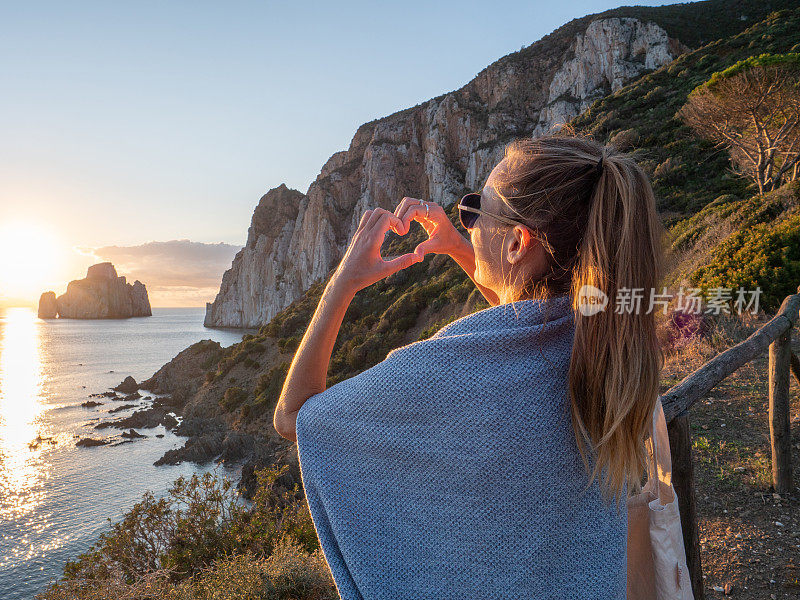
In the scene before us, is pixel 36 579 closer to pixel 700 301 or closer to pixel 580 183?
pixel 580 183

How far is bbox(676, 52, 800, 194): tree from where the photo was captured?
1491 centimetres

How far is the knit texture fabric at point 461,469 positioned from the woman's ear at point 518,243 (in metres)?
0.16

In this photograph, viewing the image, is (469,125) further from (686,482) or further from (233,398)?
(686,482)

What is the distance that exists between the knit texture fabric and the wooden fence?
1663 mm

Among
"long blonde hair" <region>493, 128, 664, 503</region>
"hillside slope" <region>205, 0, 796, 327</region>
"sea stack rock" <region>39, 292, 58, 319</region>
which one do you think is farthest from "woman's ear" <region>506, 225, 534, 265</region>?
"sea stack rock" <region>39, 292, 58, 319</region>

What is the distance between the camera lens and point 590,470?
922 mm

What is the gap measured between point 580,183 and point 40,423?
3344 cm

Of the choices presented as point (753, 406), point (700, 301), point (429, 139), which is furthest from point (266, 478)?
point (429, 139)

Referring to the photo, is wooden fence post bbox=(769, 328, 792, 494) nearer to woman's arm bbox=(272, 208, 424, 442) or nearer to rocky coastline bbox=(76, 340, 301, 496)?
woman's arm bbox=(272, 208, 424, 442)

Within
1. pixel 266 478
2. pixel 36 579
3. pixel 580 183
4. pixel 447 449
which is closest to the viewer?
pixel 447 449

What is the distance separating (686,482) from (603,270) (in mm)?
1990

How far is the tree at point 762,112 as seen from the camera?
14.9m

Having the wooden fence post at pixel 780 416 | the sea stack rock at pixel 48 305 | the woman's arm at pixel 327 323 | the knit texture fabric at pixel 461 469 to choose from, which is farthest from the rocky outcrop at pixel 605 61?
the sea stack rock at pixel 48 305

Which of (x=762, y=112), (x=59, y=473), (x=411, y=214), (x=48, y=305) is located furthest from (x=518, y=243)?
(x=48, y=305)
